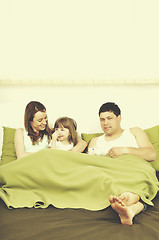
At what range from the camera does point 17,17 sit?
2.64m

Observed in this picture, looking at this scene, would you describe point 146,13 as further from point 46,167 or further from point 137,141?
point 46,167

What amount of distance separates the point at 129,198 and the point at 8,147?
3.95 ft

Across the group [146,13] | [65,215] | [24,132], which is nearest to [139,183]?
[65,215]

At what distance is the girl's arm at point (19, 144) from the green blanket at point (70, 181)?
0.41 meters

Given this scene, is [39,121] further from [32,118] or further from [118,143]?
[118,143]

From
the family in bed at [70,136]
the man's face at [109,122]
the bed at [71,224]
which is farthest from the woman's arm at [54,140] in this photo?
the bed at [71,224]

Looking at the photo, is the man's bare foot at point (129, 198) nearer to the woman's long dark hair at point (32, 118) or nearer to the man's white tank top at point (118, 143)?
the man's white tank top at point (118, 143)

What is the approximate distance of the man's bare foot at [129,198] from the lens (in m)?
1.11

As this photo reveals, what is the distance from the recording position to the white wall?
8.27 ft

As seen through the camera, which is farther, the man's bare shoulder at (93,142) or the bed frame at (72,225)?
the man's bare shoulder at (93,142)

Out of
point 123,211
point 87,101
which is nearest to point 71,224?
point 123,211

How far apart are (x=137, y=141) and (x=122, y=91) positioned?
77 centimetres

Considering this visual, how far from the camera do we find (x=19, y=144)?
6.58 ft

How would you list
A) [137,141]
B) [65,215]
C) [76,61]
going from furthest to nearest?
[76,61] → [137,141] → [65,215]
